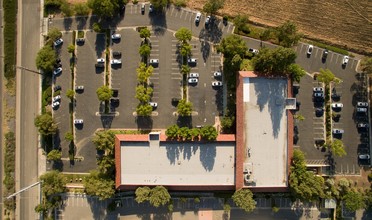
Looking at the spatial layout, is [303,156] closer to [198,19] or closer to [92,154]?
[198,19]

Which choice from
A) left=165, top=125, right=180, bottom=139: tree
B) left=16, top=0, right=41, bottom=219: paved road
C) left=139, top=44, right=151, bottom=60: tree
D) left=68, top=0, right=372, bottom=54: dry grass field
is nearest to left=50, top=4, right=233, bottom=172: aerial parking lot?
left=139, top=44, right=151, bottom=60: tree

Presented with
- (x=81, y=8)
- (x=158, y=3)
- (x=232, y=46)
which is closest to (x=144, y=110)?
(x=232, y=46)

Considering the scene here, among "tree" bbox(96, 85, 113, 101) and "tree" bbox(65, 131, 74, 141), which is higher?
"tree" bbox(96, 85, 113, 101)

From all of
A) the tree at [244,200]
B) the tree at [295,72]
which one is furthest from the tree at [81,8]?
the tree at [244,200]

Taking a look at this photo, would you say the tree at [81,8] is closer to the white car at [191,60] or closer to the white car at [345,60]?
the white car at [191,60]

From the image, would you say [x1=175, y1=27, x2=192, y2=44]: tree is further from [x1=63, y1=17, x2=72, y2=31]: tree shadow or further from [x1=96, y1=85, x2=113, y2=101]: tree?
[x1=63, y1=17, x2=72, y2=31]: tree shadow

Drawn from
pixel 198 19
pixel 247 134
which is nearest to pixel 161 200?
pixel 247 134
